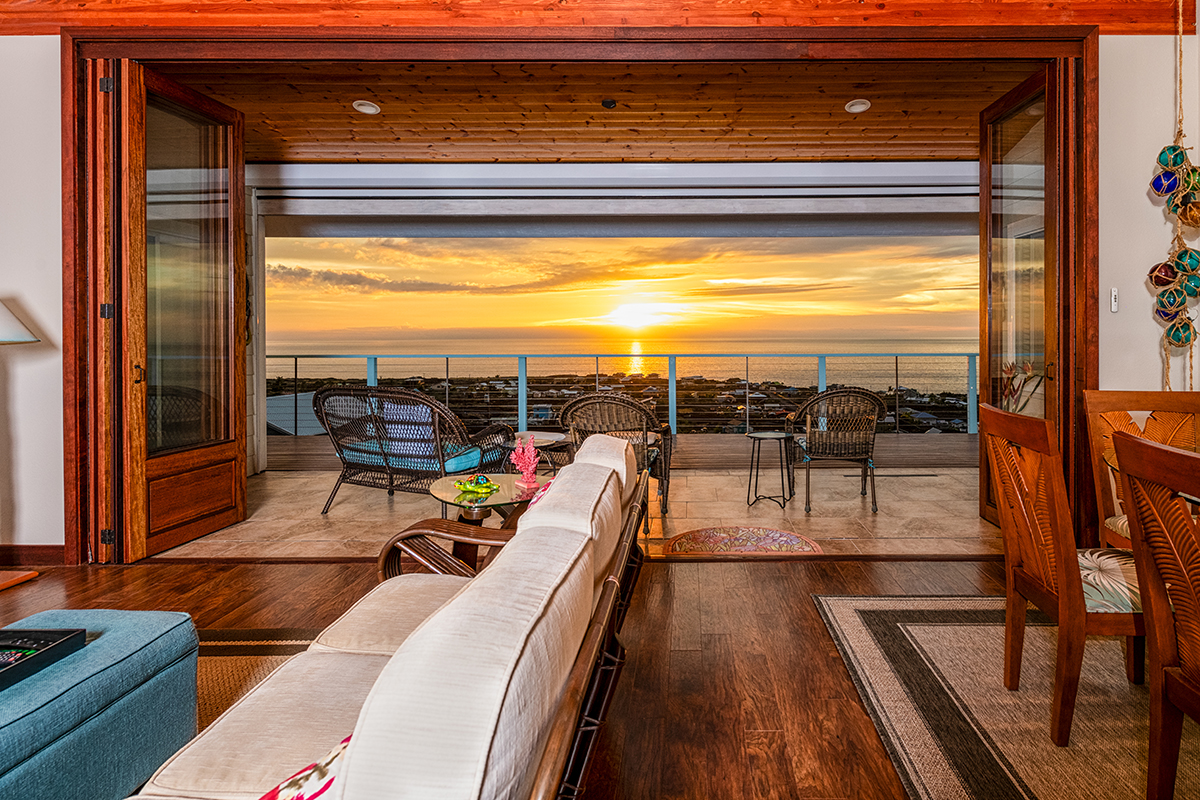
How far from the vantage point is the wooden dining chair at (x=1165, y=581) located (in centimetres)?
118

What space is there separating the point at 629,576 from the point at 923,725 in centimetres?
100

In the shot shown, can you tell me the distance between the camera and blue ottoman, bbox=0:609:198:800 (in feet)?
3.83

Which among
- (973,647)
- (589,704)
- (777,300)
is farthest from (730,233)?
(589,704)

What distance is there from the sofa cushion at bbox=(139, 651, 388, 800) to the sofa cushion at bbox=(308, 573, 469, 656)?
0.06 m

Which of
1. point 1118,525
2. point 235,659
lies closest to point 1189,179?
point 1118,525

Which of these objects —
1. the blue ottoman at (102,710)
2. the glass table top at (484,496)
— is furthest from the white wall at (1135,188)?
the blue ottoman at (102,710)

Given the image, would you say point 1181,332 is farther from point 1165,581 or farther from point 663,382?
point 663,382

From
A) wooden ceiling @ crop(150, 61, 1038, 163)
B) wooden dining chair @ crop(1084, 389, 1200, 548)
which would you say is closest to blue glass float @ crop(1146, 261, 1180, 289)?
wooden dining chair @ crop(1084, 389, 1200, 548)

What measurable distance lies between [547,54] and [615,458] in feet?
8.06

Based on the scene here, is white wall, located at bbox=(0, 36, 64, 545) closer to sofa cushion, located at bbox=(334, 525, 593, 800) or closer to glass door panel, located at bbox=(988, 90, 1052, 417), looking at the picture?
sofa cushion, located at bbox=(334, 525, 593, 800)

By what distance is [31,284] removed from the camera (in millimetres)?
3246

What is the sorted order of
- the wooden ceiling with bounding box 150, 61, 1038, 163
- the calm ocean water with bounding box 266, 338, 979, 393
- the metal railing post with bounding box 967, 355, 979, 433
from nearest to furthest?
1. the wooden ceiling with bounding box 150, 61, 1038, 163
2. the calm ocean water with bounding box 266, 338, 979, 393
3. the metal railing post with bounding box 967, 355, 979, 433

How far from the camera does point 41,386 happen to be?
128 inches

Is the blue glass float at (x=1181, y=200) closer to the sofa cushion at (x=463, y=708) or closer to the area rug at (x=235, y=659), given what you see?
the sofa cushion at (x=463, y=708)
